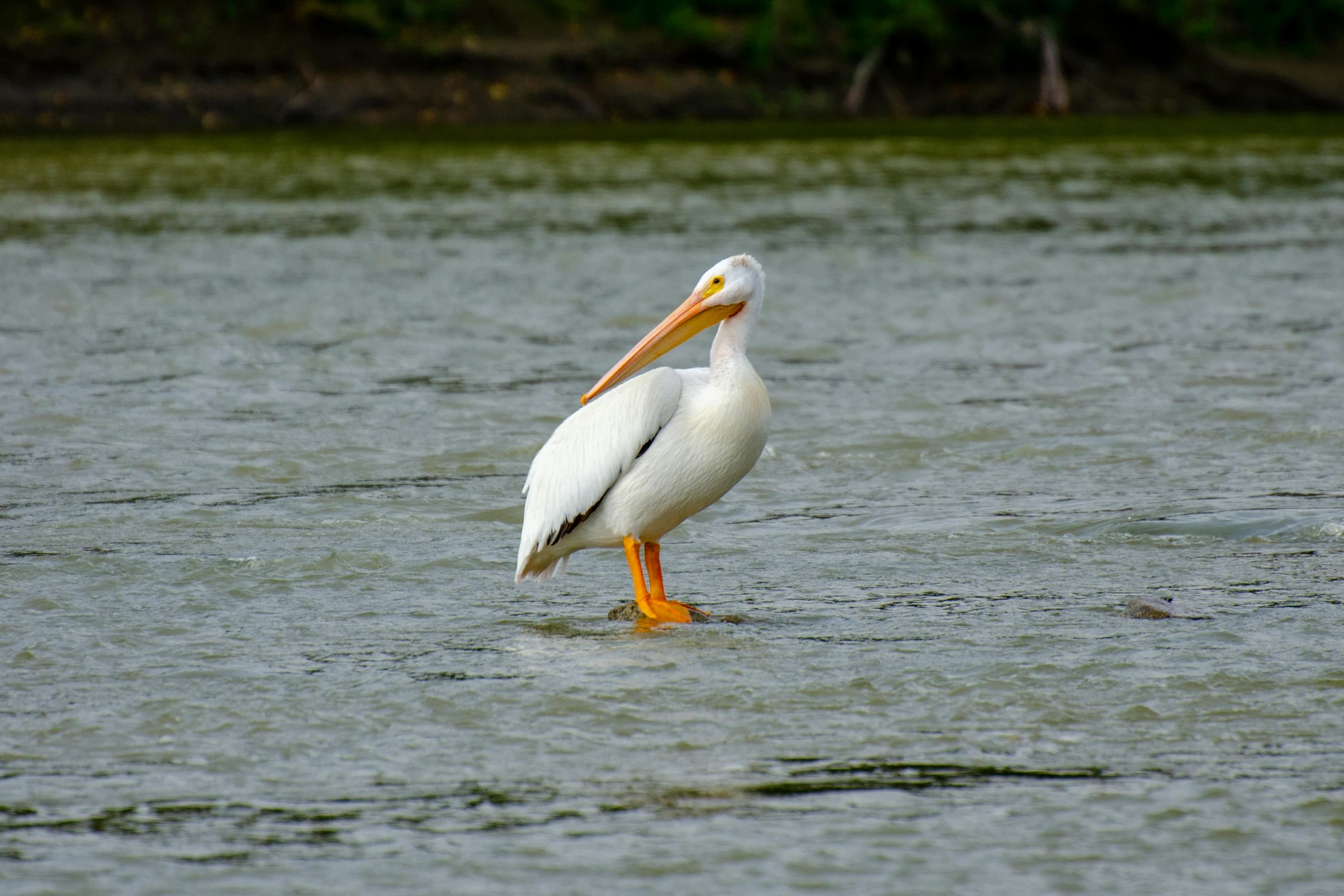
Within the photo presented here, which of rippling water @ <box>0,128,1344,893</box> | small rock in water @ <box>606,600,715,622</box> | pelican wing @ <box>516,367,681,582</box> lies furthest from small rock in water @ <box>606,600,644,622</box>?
pelican wing @ <box>516,367,681,582</box>

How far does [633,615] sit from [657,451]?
448 mm

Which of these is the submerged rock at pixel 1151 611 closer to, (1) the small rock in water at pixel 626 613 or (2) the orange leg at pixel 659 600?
(2) the orange leg at pixel 659 600

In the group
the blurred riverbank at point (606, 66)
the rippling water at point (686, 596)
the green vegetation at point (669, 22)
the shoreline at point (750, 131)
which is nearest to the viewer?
the rippling water at point (686, 596)

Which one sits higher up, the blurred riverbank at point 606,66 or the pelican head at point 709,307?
the blurred riverbank at point 606,66

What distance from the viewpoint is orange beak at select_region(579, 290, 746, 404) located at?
16.1 ft

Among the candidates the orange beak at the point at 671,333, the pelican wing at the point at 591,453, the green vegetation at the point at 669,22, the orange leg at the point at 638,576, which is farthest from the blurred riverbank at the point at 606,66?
the orange leg at the point at 638,576

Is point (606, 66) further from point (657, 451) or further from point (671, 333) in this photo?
point (657, 451)

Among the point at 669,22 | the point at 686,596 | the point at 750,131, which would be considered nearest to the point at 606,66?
the point at 669,22

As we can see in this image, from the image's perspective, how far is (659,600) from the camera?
477cm

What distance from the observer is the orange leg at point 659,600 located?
182 inches

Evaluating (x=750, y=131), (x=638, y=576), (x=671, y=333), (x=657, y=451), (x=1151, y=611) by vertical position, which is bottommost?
(x=1151, y=611)

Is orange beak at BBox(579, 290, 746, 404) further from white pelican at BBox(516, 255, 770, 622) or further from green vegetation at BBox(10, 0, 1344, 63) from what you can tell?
green vegetation at BBox(10, 0, 1344, 63)

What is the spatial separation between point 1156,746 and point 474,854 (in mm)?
1440

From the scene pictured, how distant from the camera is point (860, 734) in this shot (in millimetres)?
3717
